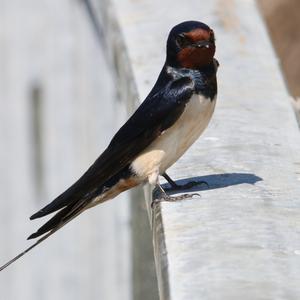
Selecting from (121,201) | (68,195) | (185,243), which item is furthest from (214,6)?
(185,243)

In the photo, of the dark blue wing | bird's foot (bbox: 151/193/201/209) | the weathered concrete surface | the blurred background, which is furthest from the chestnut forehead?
the blurred background

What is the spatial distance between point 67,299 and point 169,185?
17.2 feet

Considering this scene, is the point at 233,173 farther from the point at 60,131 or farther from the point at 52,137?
the point at 52,137

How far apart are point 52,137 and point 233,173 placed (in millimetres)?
6222

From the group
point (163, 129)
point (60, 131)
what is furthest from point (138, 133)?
point (60, 131)

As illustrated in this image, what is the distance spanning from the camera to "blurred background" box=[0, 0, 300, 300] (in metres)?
7.71

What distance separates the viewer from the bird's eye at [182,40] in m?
4.05

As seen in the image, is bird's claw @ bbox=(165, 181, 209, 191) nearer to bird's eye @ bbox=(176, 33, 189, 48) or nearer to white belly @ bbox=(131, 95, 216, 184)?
white belly @ bbox=(131, 95, 216, 184)

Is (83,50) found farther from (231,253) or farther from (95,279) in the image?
(231,253)

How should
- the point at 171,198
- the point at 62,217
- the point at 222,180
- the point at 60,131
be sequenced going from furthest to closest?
the point at 60,131 → the point at 62,217 → the point at 222,180 → the point at 171,198

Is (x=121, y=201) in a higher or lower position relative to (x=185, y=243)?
lower

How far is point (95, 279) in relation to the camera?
841 centimetres

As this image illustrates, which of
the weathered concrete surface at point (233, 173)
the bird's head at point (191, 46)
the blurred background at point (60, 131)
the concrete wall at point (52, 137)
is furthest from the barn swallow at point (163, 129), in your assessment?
the concrete wall at point (52, 137)

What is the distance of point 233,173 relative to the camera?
12.7ft
